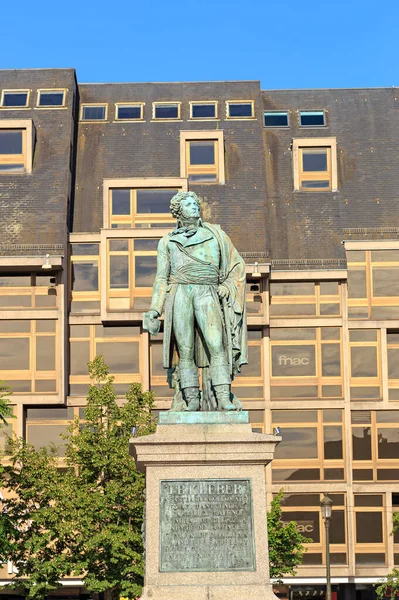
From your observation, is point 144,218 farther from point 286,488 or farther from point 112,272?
point 286,488

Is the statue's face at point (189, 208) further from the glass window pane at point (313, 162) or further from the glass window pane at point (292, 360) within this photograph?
the glass window pane at point (313, 162)

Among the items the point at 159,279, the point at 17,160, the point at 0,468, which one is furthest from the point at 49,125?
the point at 159,279

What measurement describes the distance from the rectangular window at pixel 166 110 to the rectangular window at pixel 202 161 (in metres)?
2.72

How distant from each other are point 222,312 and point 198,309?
423mm

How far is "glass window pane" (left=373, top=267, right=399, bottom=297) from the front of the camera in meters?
60.3

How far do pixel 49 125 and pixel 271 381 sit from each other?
16323 mm

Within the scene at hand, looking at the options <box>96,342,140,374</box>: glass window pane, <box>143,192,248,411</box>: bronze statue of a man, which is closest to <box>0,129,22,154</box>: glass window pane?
<box>96,342,140,374</box>: glass window pane

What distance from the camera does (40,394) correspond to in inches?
2271

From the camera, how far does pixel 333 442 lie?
5891cm

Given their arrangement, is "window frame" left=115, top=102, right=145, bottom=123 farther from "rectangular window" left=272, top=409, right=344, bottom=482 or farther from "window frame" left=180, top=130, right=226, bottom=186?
"rectangular window" left=272, top=409, right=344, bottom=482

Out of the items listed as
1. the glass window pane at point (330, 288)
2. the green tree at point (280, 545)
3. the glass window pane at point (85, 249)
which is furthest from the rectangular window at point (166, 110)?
the green tree at point (280, 545)

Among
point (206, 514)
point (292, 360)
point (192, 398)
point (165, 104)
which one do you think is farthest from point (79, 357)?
point (206, 514)

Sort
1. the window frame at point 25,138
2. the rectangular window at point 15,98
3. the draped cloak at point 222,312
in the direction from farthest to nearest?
the rectangular window at point 15,98 → the window frame at point 25,138 → the draped cloak at point 222,312

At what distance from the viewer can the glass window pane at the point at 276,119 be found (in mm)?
65875
